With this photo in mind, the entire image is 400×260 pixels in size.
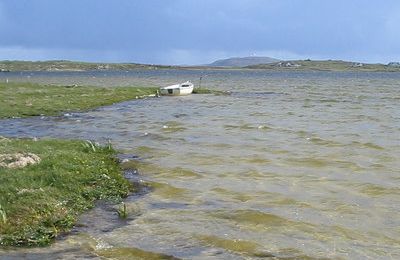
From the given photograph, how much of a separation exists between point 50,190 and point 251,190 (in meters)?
6.23

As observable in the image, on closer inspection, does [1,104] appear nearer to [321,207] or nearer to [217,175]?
[217,175]

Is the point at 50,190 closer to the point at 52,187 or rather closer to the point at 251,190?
the point at 52,187

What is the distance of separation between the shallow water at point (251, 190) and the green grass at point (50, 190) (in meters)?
0.80

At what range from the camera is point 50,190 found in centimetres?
1392

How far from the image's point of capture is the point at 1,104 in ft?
133

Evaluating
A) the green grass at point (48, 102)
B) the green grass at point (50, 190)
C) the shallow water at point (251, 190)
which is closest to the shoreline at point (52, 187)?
the green grass at point (50, 190)

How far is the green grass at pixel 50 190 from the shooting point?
11.6 m

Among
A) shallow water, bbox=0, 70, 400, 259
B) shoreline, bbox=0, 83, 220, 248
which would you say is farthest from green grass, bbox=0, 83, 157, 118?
shoreline, bbox=0, 83, 220, 248

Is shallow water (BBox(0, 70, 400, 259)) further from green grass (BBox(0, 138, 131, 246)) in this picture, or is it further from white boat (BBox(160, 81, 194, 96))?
white boat (BBox(160, 81, 194, 96))

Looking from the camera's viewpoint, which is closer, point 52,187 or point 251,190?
point 52,187

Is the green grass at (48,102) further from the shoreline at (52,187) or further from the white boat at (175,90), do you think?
the shoreline at (52,187)

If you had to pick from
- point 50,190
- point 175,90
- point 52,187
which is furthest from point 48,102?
point 50,190

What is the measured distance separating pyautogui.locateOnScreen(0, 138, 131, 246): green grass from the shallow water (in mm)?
803

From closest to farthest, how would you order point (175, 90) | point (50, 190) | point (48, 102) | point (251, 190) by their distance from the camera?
1. point (50, 190)
2. point (251, 190)
3. point (48, 102)
4. point (175, 90)
